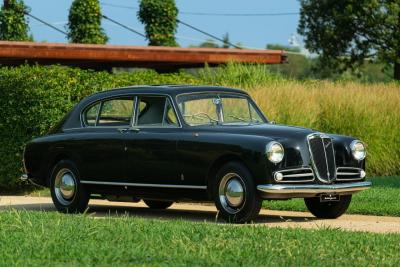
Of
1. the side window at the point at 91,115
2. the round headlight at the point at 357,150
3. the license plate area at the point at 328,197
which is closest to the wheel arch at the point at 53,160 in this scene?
the side window at the point at 91,115

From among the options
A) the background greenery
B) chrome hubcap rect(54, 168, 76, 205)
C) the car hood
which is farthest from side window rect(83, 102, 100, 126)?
the background greenery

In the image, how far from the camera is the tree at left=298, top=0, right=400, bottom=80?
155 ft

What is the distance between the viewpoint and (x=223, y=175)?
12.8 m

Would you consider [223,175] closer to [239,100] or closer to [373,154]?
[239,100]

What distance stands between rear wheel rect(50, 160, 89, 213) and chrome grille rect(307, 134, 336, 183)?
11.1 feet

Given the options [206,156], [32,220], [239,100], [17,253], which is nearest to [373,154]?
[239,100]

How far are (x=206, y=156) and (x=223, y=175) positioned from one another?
1.23 feet

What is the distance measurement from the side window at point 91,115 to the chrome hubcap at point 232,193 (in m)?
2.73

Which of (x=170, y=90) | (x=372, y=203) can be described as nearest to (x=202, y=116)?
(x=170, y=90)

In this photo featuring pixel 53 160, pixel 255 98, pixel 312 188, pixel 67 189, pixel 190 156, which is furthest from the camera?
pixel 255 98

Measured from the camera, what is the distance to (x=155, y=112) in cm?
1397

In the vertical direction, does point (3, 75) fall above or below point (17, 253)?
above

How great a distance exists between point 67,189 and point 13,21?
25750mm

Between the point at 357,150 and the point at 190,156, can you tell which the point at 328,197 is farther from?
the point at 190,156
